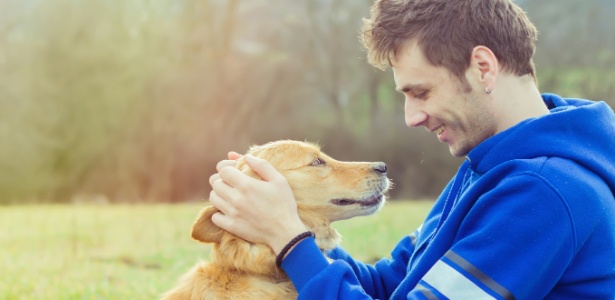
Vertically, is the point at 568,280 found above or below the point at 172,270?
above

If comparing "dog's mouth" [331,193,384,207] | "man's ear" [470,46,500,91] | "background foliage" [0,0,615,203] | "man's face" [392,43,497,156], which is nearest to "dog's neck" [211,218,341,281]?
"dog's mouth" [331,193,384,207]

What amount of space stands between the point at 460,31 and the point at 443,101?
239 mm

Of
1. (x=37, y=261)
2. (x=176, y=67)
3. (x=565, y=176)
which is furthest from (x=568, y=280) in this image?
(x=176, y=67)

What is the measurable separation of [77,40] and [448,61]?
11836 millimetres

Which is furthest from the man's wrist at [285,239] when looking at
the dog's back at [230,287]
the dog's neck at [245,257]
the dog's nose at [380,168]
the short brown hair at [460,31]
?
the dog's nose at [380,168]

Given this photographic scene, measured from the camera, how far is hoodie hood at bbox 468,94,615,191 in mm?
2152

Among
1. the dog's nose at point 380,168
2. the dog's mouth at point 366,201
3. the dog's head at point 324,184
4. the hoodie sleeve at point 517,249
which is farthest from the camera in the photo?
the dog's nose at point 380,168

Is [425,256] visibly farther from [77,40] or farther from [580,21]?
[580,21]

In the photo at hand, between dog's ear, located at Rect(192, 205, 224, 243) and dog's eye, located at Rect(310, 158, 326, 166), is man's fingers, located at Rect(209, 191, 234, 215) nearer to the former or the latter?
dog's ear, located at Rect(192, 205, 224, 243)

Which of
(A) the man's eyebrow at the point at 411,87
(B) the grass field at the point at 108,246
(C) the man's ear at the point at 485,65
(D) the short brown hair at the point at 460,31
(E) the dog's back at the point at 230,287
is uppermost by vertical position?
(D) the short brown hair at the point at 460,31

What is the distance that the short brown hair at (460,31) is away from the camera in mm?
2342

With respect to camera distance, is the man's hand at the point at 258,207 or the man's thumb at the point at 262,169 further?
the man's thumb at the point at 262,169

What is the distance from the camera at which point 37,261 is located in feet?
20.6

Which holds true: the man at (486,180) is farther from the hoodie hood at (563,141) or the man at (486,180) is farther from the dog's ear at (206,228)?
the dog's ear at (206,228)
